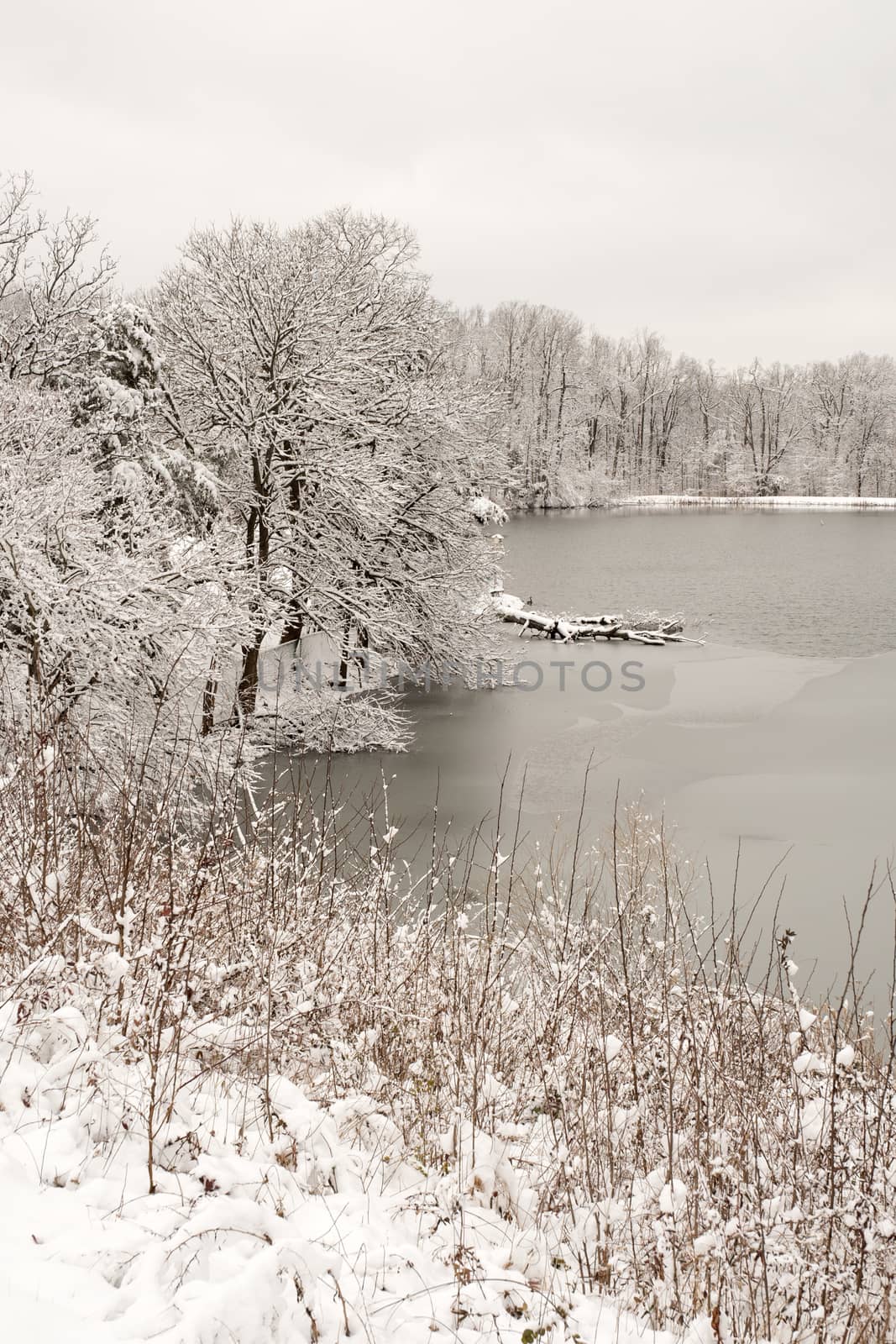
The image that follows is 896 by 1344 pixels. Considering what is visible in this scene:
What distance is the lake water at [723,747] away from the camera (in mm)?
10797

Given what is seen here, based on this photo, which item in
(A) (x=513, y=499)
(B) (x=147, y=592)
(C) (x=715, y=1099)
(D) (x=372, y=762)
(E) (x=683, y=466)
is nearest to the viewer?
(C) (x=715, y=1099)

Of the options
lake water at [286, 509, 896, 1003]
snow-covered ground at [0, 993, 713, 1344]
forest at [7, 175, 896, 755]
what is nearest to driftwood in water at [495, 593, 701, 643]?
lake water at [286, 509, 896, 1003]

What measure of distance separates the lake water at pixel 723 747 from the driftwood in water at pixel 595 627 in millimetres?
868

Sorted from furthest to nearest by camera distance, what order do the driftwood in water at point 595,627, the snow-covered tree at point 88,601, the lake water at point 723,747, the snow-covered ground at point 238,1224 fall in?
the driftwood in water at point 595,627, the lake water at point 723,747, the snow-covered tree at point 88,601, the snow-covered ground at point 238,1224

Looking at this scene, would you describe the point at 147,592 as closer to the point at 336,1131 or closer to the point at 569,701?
the point at 336,1131

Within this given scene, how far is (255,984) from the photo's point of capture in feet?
13.1

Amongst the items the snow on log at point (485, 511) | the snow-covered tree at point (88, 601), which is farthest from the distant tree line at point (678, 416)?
the snow-covered tree at point (88, 601)

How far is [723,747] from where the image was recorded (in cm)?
1529

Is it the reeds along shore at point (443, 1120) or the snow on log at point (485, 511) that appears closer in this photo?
the reeds along shore at point (443, 1120)

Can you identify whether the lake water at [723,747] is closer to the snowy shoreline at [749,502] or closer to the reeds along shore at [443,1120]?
the reeds along shore at [443,1120]

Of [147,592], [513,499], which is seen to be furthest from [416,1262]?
[513,499]

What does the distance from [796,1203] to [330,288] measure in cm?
1612

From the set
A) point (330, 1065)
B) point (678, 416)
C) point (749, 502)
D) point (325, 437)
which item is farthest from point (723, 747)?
point (678, 416)

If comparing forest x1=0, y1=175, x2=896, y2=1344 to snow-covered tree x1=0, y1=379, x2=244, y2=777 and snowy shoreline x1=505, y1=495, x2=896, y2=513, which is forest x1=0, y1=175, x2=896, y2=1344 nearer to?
snow-covered tree x1=0, y1=379, x2=244, y2=777
